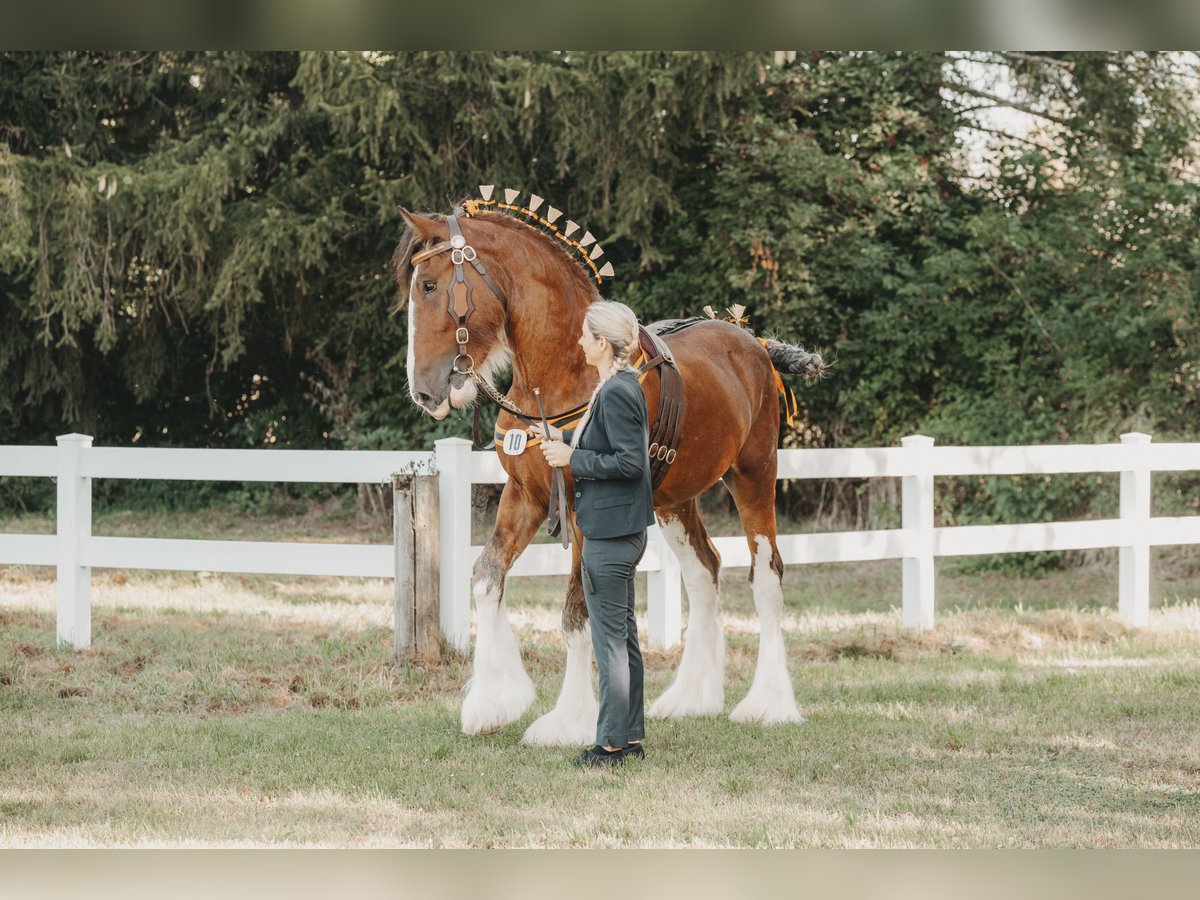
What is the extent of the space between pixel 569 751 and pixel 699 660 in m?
1.09

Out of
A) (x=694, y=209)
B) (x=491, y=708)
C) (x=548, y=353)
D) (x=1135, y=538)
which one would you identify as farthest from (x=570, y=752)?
(x=694, y=209)

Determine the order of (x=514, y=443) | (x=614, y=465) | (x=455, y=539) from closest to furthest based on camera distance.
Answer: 1. (x=614, y=465)
2. (x=514, y=443)
3. (x=455, y=539)

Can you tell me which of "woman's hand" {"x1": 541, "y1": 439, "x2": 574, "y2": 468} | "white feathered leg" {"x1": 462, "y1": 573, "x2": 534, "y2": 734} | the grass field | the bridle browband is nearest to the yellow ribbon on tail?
the grass field

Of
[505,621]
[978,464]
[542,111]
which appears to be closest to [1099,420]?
[978,464]

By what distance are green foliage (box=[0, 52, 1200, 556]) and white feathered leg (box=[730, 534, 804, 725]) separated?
6.87 m

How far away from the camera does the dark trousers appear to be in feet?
16.4

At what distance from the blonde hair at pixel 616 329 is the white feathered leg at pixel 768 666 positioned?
6.30ft

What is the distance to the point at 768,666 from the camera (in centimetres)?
616

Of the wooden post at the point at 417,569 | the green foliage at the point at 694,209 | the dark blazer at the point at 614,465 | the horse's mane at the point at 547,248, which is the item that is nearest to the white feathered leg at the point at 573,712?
the dark blazer at the point at 614,465

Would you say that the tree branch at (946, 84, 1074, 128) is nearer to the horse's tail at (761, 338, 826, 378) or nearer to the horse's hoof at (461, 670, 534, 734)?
the horse's tail at (761, 338, 826, 378)

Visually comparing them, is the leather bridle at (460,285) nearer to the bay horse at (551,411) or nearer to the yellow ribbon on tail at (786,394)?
the bay horse at (551,411)

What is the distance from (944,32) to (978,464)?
8.01 metres

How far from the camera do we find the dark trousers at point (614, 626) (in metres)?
4.98

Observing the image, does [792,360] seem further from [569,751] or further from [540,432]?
[569,751]
